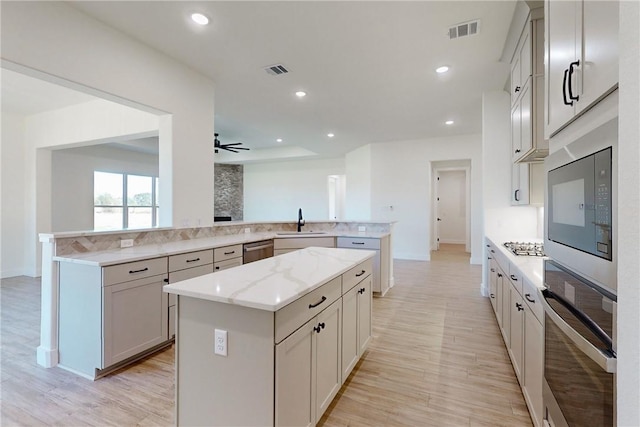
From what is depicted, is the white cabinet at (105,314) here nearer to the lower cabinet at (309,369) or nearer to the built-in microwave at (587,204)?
the lower cabinet at (309,369)

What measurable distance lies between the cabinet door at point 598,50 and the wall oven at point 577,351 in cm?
62

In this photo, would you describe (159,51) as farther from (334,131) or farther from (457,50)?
(334,131)

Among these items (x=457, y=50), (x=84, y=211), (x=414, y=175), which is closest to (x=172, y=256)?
(x=457, y=50)

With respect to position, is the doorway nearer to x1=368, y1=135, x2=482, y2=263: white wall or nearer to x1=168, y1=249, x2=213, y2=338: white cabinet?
x1=368, y1=135, x2=482, y2=263: white wall

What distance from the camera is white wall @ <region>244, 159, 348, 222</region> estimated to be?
930cm

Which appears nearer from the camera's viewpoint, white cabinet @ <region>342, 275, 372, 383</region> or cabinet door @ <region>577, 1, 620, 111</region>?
cabinet door @ <region>577, 1, 620, 111</region>

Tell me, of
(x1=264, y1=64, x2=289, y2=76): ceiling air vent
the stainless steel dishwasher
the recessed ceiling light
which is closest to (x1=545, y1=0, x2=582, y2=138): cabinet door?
the recessed ceiling light

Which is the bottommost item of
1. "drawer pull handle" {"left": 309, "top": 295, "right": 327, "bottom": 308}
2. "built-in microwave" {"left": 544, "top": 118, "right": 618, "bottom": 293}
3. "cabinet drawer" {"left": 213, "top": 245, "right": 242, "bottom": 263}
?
"drawer pull handle" {"left": 309, "top": 295, "right": 327, "bottom": 308}

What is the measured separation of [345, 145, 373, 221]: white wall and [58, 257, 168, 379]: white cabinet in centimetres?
587

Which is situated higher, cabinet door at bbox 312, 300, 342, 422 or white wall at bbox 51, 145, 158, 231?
white wall at bbox 51, 145, 158, 231

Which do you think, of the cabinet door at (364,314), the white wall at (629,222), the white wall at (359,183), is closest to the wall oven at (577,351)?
the white wall at (629,222)

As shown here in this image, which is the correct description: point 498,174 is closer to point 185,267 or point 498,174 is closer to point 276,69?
point 276,69

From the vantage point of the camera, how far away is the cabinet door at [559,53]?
111 centimetres

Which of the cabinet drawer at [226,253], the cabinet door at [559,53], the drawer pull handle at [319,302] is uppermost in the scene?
the cabinet door at [559,53]
